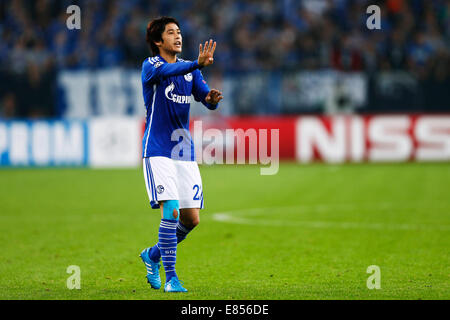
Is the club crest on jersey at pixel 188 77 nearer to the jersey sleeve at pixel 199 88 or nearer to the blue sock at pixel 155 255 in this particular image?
the jersey sleeve at pixel 199 88

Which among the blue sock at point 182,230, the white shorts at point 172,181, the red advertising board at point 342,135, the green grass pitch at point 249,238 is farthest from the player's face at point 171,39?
the red advertising board at point 342,135

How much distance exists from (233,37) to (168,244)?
1960 centimetres

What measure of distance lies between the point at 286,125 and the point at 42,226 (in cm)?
1321

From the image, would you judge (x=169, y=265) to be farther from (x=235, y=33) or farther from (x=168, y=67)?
(x=235, y=33)

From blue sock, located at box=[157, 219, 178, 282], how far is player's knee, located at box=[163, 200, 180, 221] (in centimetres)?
4

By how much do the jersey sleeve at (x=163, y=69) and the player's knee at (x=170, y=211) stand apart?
105cm

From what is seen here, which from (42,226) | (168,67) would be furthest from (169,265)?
(42,226)

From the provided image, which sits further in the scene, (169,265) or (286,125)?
(286,125)

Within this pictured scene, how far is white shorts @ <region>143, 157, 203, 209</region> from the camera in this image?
21.2ft

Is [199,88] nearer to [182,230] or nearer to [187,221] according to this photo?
[187,221]

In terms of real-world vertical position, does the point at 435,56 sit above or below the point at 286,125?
above

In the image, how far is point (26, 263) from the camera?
26.6 feet

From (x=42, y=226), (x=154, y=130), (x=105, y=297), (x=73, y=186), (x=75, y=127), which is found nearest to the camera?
(x=105, y=297)

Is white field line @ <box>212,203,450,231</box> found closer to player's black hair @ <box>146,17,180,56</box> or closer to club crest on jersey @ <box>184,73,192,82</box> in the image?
club crest on jersey @ <box>184,73,192,82</box>
